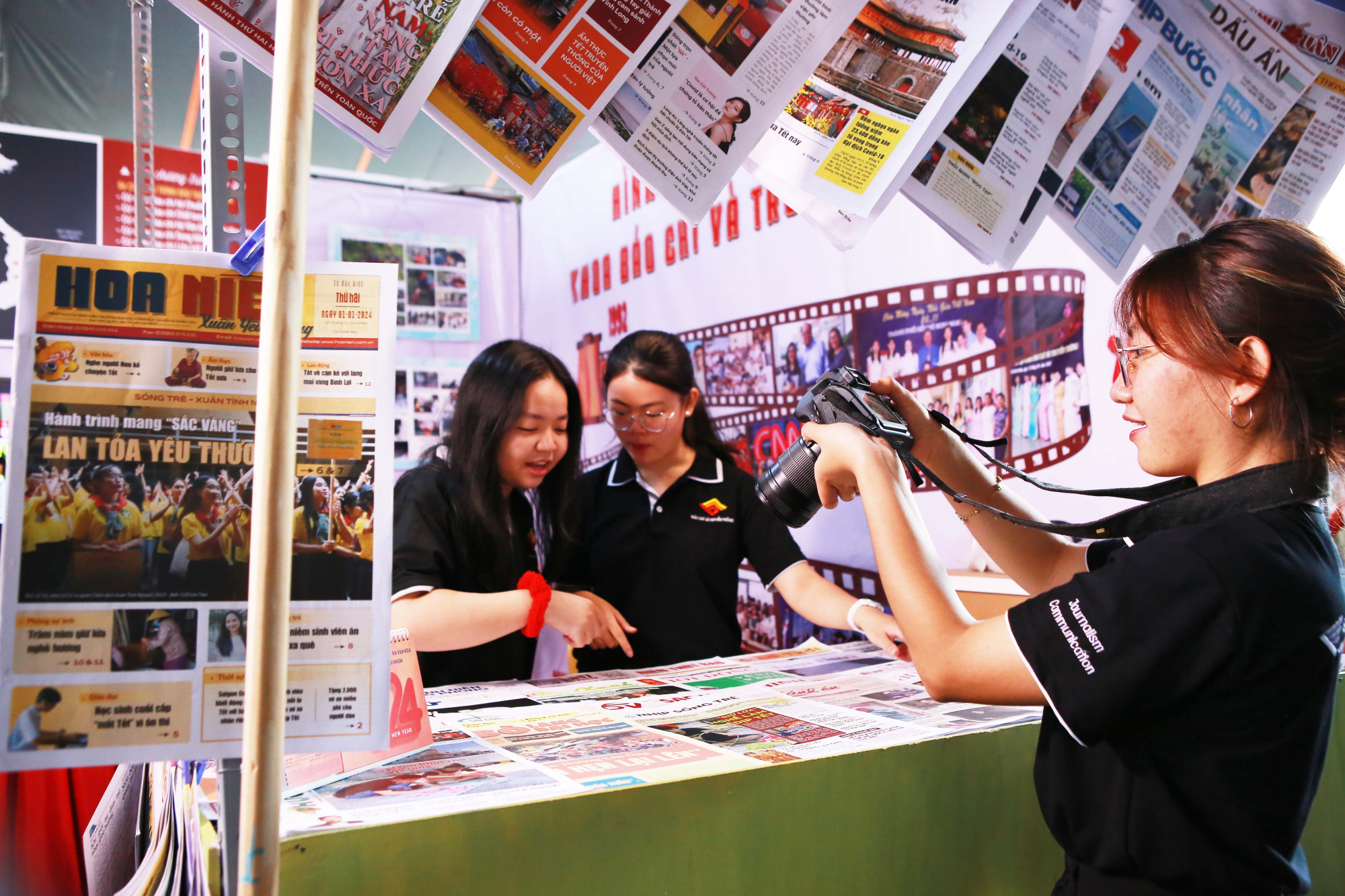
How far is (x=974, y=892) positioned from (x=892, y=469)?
23.3 inches

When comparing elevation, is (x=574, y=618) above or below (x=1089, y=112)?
below

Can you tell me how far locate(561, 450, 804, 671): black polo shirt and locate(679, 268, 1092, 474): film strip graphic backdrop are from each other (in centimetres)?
54

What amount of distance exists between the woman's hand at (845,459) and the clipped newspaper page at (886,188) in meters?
0.39

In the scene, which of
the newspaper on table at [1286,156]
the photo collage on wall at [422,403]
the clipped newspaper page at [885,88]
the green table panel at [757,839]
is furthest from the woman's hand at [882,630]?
the photo collage on wall at [422,403]

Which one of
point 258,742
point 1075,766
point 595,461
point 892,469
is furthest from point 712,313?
point 258,742

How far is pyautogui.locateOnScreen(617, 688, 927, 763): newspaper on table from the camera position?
3.34 ft

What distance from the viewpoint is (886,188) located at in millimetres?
1201

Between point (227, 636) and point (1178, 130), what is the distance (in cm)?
182

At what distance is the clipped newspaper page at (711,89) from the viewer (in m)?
1.12

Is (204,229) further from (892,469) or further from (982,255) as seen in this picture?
(982,255)

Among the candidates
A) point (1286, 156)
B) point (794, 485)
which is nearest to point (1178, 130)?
point (1286, 156)

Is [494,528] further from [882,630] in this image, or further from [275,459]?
[275,459]

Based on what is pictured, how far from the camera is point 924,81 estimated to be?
1211 mm

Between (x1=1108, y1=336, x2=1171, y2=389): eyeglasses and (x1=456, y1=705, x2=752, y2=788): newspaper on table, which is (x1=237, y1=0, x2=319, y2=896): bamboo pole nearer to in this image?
(x1=456, y1=705, x2=752, y2=788): newspaper on table
